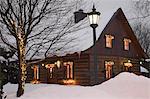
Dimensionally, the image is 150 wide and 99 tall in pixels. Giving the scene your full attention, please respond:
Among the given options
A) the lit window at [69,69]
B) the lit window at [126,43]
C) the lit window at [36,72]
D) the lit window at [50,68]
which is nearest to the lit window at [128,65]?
the lit window at [126,43]

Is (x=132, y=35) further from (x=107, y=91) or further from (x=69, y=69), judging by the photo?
(x=107, y=91)

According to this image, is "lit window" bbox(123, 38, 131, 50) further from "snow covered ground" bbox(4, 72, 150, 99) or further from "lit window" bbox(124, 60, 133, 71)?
"snow covered ground" bbox(4, 72, 150, 99)

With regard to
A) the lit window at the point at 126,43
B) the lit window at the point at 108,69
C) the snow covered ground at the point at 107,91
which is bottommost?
the snow covered ground at the point at 107,91

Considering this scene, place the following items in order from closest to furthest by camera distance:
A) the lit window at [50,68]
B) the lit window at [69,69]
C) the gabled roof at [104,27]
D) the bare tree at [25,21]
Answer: the bare tree at [25,21] → the gabled roof at [104,27] → the lit window at [69,69] → the lit window at [50,68]

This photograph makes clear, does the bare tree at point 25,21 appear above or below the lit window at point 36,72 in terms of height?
above

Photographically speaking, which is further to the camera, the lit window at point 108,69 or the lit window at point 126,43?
the lit window at point 126,43

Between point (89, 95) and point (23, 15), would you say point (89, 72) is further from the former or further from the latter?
point (89, 95)

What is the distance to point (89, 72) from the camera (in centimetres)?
2358

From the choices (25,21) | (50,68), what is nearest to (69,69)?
(50,68)

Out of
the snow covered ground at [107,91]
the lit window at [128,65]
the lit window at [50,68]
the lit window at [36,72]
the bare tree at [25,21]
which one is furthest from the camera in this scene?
the lit window at [128,65]

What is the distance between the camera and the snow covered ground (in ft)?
35.0

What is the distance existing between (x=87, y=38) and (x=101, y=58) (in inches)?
85.8

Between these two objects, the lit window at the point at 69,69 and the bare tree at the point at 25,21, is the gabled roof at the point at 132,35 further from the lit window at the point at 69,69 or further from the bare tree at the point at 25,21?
the bare tree at the point at 25,21

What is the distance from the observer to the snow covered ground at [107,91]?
10.7m
